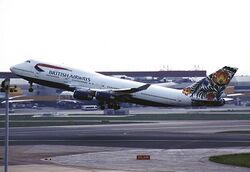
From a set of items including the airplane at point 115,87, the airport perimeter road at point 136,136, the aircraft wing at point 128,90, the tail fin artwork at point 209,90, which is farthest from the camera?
the tail fin artwork at point 209,90

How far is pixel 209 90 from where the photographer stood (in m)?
98.3

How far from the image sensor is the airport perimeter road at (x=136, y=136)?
3339 inches

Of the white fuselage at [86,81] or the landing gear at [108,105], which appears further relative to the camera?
the landing gear at [108,105]

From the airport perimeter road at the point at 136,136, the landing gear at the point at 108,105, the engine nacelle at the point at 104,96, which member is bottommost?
the airport perimeter road at the point at 136,136

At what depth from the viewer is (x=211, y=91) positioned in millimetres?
98125

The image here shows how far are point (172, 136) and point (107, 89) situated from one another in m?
11.9

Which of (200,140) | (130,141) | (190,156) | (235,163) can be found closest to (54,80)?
(130,141)

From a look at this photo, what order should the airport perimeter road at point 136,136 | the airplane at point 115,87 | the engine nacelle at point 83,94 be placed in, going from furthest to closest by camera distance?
1. the airplane at point 115,87
2. the engine nacelle at point 83,94
3. the airport perimeter road at point 136,136

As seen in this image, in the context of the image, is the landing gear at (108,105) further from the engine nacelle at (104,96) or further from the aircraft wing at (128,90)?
the aircraft wing at (128,90)

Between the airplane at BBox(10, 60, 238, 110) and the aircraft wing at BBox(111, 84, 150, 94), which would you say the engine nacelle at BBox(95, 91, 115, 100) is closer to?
the airplane at BBox(10, 60, 238, 110)

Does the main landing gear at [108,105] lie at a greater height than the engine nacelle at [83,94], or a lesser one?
lesser

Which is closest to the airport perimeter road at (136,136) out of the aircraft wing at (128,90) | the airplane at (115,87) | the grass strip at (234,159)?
the airplane at (115,87)

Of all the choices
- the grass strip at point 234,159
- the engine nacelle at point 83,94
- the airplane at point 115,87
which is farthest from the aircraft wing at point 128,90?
the grass strip at point 234,159

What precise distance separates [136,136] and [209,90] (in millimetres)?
13069
